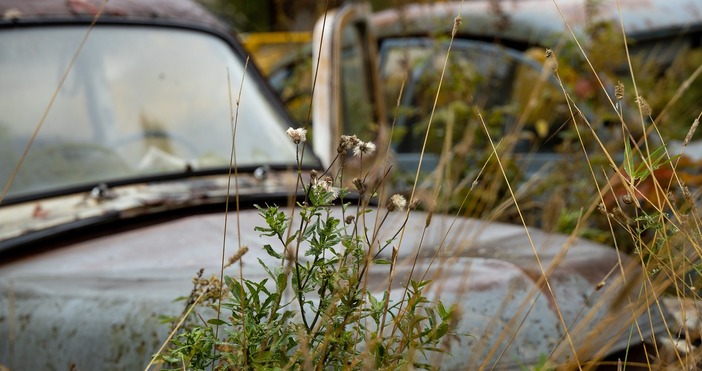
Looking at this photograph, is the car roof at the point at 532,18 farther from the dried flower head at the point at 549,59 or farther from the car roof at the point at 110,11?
the dried flower head at the point at 549,59

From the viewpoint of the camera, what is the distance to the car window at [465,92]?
15.8 feet

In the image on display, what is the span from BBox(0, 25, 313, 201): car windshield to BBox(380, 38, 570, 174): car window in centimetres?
153

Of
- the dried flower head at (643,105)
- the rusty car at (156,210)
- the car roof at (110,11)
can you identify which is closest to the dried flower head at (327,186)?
the rusty car at (156,210)

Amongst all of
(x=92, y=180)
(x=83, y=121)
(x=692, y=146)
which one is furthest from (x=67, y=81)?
(x=692, y=146)

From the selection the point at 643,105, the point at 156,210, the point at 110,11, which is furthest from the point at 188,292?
the point at 110,11

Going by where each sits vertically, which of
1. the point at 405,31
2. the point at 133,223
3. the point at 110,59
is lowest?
the point at 133,223

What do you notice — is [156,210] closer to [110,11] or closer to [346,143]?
[110,11]

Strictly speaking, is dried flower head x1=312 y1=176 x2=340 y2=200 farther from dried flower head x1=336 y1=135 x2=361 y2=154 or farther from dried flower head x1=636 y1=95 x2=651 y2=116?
dried flower head x1=636 y1=95 x2=651 y2=116

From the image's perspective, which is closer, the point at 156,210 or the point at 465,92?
the point at 156,210

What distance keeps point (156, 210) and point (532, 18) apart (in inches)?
131

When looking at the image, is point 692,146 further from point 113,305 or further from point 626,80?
point 113,305

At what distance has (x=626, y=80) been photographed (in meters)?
5.43

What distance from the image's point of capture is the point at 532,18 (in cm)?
554

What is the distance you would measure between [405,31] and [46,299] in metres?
3.75
